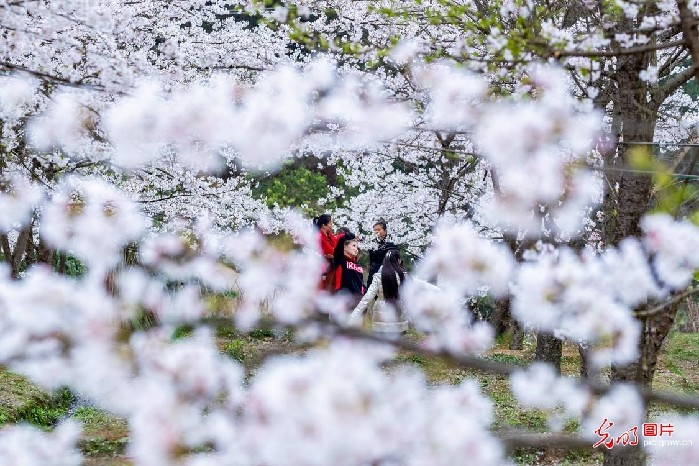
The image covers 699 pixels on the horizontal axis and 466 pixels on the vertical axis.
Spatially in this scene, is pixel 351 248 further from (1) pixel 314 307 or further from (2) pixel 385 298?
(1) pixel 314 307

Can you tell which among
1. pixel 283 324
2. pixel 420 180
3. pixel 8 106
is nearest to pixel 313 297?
pixel 283 324

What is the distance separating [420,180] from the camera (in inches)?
630

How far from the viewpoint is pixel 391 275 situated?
8.29m

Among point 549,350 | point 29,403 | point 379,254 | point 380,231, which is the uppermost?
point 380,231

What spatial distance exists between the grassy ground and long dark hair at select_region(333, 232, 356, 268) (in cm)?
98

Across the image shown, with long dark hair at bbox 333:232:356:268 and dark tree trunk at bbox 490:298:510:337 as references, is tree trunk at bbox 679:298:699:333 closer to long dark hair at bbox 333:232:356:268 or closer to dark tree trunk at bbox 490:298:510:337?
dark tree trunk at bbox 490:298:510:337

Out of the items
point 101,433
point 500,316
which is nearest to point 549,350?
point 101,433

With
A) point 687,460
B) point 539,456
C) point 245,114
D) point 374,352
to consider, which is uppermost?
point 245,114

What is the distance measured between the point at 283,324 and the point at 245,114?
0.58 m

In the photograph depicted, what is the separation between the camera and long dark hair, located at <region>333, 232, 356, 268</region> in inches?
354

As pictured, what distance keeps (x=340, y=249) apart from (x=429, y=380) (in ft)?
7.29

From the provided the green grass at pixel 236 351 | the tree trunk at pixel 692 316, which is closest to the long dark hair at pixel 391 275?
the green grass at pixel 236 351

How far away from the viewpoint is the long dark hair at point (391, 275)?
27.2ft

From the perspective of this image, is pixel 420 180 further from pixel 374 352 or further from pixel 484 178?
pixel 374 352
